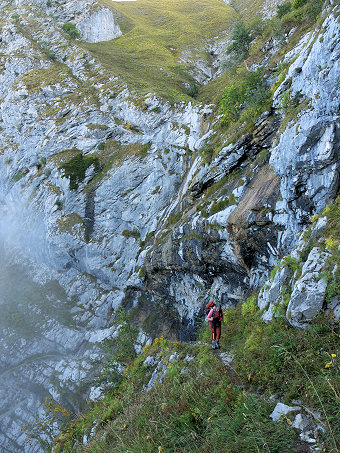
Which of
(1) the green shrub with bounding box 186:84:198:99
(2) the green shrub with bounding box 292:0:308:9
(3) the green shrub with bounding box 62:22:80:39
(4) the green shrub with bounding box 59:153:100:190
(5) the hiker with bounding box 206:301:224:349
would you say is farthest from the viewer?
(3) the green shrub with bounding box 62:22:80:39

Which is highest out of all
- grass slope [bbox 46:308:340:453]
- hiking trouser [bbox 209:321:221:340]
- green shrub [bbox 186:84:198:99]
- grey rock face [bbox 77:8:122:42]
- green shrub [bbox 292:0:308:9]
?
grey rock face [bbox 77:8:122:42]

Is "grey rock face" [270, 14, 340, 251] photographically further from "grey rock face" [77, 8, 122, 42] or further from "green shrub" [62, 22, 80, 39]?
"grey rock face" [77, 8, 122, 42]

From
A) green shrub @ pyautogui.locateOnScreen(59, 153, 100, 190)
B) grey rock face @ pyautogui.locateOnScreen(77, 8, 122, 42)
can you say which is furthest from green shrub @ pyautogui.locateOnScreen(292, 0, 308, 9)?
grey rock face @ pyautogui.locateOnScreen(77, 8, 122, 42)

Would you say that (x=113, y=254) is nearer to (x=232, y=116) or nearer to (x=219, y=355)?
(x=232, y=116)

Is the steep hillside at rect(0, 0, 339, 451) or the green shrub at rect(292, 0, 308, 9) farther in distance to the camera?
the green shrub at rect(292, 0, 308, 9)

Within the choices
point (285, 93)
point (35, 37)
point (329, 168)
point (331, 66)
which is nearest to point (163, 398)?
point (329, 168)

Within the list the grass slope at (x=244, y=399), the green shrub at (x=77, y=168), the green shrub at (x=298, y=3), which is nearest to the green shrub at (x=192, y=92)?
the green shrub at (x=77, y=168)

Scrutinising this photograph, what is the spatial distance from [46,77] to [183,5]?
187ft

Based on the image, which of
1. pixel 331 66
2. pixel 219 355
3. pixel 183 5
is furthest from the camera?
pixel 183 5

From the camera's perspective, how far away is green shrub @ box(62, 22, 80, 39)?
4775 cm

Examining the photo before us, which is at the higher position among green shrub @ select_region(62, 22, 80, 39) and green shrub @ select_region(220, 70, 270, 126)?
green shrub @ select_region(62, 22, 80, 39)

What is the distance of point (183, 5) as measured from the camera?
73.3 meters

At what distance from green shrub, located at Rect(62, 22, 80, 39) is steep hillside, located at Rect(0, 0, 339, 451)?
0.96 m

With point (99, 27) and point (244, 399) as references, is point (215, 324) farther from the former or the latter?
point (99, 27)
